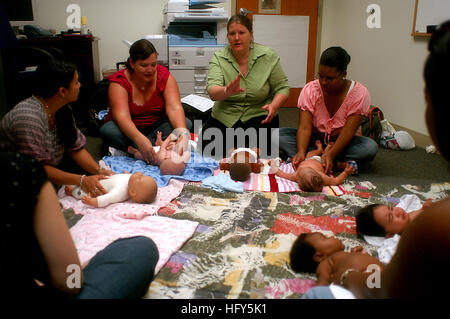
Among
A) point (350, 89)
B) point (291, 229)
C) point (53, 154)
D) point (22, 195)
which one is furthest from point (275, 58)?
point (22, 195)

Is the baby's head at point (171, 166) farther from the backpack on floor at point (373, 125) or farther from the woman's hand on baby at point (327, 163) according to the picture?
the backpack on floor at point (373, 125)

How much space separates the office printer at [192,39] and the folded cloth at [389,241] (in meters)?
2.55

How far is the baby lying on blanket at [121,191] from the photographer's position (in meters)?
1.92

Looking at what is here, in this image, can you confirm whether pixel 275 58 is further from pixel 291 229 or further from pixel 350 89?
pixel 291 229

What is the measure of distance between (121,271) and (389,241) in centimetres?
114

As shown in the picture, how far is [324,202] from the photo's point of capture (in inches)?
80.9

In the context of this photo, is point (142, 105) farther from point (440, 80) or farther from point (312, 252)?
point (440, 80)

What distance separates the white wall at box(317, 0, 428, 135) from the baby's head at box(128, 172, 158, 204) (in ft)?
7.39

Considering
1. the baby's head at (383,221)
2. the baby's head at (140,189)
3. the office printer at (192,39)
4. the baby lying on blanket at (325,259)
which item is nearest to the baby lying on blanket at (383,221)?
the baby's head at (383,221)

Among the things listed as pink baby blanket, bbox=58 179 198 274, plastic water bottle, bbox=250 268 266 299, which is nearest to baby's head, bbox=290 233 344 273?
plastic water bottle, bbox=250 268 266 299

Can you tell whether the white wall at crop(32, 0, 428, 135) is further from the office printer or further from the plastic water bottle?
the plastic water bottle

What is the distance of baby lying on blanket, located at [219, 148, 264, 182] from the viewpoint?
2340 mm

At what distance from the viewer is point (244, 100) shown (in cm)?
287
